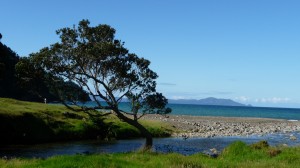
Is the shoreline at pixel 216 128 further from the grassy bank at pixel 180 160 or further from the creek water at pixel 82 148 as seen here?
the grassy bank at pixel 180 160

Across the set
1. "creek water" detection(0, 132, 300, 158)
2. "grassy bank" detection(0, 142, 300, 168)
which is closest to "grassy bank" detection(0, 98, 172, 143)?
"creek water" detection(0, 132, 300, 158)

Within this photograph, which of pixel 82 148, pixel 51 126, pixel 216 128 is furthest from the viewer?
pixel 216 128

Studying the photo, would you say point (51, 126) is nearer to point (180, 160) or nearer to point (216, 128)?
point (180, 160)

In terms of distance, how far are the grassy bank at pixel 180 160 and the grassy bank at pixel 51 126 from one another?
82.2ft

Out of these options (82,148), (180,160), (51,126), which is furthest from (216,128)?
(180,160)

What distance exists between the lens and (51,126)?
53.1m

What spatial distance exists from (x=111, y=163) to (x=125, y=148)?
965 inches

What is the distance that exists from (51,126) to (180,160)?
112ft

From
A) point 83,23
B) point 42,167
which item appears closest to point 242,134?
point 83,23

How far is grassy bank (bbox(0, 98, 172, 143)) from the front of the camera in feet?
157

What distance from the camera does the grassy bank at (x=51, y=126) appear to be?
157ft

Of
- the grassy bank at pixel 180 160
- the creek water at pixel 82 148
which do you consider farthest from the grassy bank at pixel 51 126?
the grassy bank at pixel 180 160

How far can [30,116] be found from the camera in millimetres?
53000

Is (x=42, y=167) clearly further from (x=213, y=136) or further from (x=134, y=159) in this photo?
(x=213, y=136)
